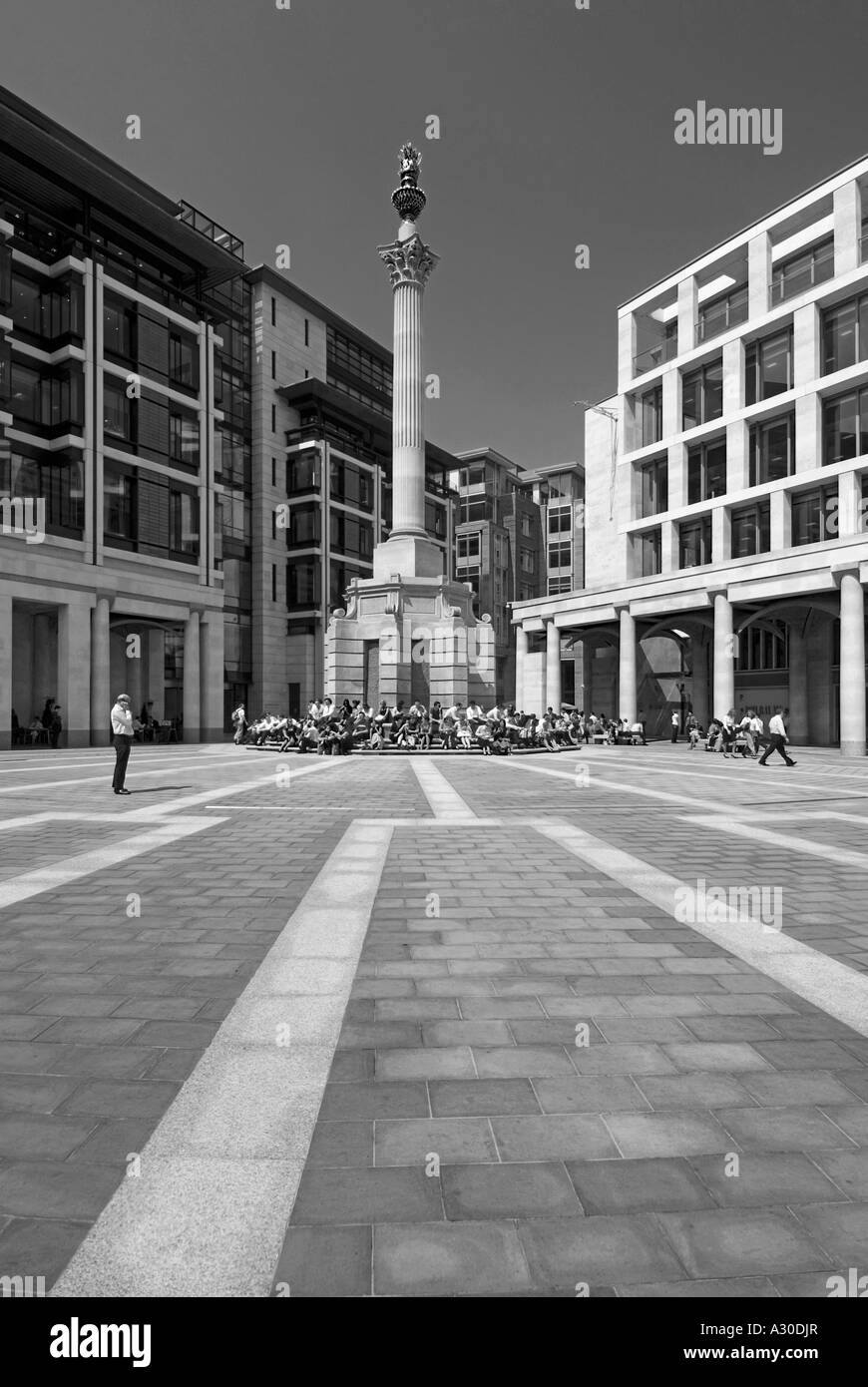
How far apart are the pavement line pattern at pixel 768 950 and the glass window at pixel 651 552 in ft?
134

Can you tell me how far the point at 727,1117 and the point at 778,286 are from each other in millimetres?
45381

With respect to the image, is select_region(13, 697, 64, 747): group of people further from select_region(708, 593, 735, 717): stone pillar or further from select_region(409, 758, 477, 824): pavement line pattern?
select_region(708, 593, 735, 717): stone pillar

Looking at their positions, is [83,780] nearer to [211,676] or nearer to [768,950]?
[768,950]

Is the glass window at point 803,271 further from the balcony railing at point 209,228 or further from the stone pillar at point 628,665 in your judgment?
the balcony railing at point 209,228

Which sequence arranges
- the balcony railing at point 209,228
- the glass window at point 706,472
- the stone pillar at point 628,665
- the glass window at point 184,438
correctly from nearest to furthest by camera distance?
the stone pillar at point 628,665
the glass window at point 706,472
the glass window at point 184,438
the balcony railing at point 209,228

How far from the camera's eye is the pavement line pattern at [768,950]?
4180mm

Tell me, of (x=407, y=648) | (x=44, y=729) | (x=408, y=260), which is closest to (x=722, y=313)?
(x=408, y=260)

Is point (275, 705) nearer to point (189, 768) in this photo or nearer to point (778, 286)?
point (189, 768)

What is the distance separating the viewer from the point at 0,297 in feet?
110

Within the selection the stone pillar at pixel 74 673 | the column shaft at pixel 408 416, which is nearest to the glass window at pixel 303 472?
the column shaft at pixel 408 416

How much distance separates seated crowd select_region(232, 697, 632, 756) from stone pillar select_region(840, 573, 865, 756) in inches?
429

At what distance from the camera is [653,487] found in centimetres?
4597

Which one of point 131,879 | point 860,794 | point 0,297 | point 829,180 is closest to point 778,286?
point 829,180

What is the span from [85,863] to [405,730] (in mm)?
19982
